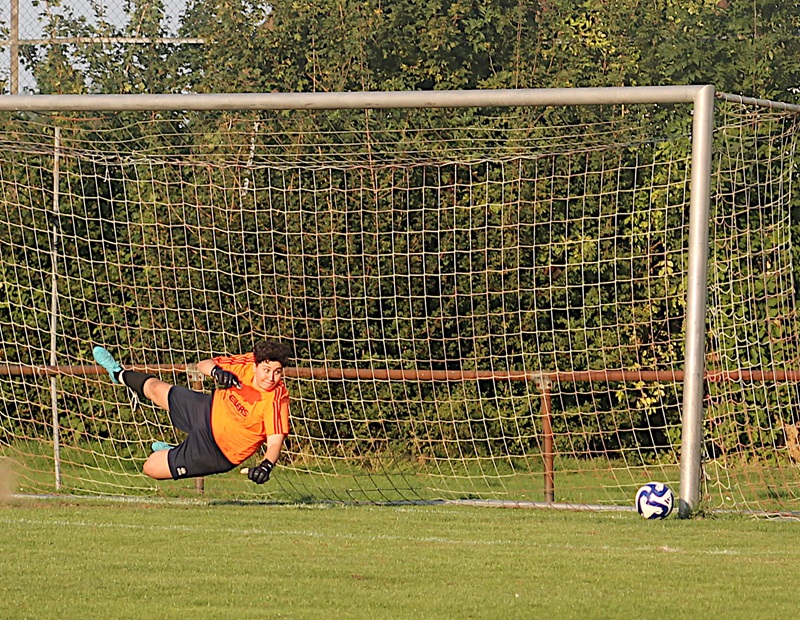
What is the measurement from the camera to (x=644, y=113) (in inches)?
509

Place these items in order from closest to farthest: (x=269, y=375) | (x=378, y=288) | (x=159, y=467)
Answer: (x=269, y=375), (x=159, y=467), (x=378, y=288)

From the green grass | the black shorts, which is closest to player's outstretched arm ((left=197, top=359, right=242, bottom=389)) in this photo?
the black shorts

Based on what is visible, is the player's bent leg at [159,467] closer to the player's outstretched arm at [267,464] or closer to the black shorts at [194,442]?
the black shorts at [194,442]

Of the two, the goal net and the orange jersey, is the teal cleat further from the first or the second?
the goal net

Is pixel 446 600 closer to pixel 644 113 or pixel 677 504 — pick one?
pixel 677 504

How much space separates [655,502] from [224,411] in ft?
8.80

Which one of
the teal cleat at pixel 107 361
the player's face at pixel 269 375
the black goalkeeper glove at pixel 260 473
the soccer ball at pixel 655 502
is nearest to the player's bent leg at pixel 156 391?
the teal cleat at pixel 107 361

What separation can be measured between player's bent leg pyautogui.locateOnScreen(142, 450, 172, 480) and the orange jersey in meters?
0.36

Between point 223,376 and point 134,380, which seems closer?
point 223,376

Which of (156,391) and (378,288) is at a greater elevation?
(378,288)

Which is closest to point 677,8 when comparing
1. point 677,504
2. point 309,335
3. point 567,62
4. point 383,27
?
point 567,62

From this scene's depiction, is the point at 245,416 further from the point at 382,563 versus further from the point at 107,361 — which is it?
the point at 382,563

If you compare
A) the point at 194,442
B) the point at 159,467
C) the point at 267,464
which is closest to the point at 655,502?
the point at 267,464

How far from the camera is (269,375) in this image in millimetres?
9250
